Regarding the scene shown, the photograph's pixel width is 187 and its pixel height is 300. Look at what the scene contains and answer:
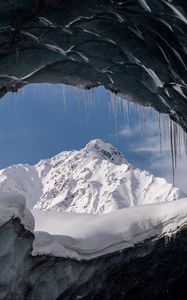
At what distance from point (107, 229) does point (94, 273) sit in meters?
1.19

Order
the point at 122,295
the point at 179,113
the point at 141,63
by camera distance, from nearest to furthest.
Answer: the point at 141,63, the point at 179,113, the point at 122,295

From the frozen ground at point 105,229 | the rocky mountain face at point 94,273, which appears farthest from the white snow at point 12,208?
the frozen ground at point 105,229

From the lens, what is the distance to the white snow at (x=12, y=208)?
8344 mm

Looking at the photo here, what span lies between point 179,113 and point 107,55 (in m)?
1.59

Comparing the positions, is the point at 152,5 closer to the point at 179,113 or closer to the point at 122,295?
the point at 179,113

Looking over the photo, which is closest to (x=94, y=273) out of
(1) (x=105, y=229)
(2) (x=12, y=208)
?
(1) (x=105, y=229)

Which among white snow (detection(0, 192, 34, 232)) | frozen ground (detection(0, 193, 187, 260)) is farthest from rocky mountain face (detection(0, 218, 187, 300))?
frozen ground (detection(0, 193, 187, 260))

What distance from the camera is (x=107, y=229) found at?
10695mm

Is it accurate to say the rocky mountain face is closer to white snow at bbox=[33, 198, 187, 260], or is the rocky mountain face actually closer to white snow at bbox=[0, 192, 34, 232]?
white snow at bbox=[0, 192, 34, 232]

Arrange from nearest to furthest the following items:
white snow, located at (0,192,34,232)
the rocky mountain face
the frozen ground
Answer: white snow, located at (0,192,34,232) < the rocky mountain face < the frozen ground

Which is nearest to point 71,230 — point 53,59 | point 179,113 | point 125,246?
point 125,246

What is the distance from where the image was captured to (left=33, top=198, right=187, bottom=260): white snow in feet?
33.0

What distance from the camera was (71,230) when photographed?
35.2ft

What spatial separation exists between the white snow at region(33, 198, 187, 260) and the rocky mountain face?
0.82ft
